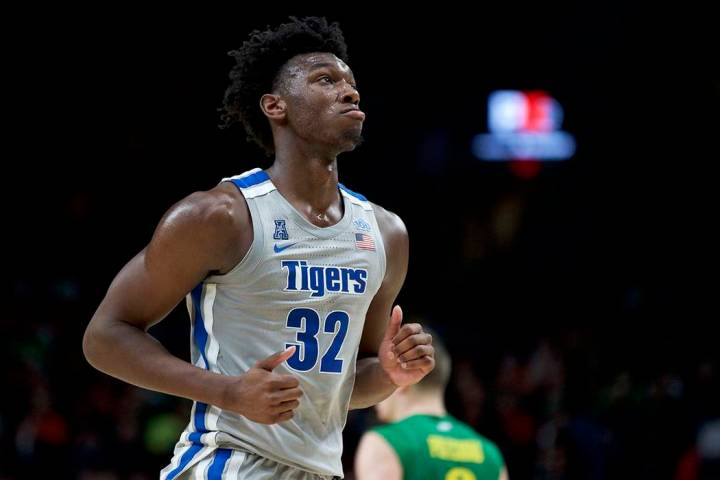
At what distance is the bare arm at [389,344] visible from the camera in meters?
3.61

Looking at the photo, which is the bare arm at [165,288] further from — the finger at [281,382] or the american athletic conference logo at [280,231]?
the finger at [281,382]

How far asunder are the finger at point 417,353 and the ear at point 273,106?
976mm

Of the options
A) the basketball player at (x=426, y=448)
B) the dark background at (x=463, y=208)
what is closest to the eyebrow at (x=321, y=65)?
the basketball player at (x=426, y=448)

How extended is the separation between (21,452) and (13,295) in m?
2.29

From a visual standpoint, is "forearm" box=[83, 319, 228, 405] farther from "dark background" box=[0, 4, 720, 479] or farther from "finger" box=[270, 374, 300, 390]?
"dark background" box=[0, 4, 720, 479]

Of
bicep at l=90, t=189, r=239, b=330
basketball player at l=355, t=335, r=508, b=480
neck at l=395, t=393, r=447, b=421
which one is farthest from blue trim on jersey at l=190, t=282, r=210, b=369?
neck at l=395, t=393, r=447, b=421

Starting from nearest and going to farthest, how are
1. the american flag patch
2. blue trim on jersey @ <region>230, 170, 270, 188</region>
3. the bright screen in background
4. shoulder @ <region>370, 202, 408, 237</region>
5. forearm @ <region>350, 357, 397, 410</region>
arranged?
1. blue trim on jersey @ <region>230, 170, 270, 188</region>
2. the american flag patch
3. forearm @ <region>350, 357, 397, 410</region>
4. shoulder @ <region>370, 202, 408, 237</region>
5. the bright screen in background

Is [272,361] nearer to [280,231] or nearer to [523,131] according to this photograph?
[280,231]

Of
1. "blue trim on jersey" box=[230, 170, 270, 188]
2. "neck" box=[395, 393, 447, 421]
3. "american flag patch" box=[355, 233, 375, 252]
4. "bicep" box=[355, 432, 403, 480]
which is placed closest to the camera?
"blue trim on jersey" box=[230, 170, 270, 188]

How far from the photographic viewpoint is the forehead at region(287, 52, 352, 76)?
3975 millimetres

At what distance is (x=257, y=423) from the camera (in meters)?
3.53

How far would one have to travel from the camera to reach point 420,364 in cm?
361

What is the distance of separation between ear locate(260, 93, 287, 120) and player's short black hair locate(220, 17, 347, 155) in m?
0.08

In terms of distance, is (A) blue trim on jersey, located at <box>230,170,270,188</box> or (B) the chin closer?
(A) blue trim on jersey, located at <box>230,170,270,188</box>
